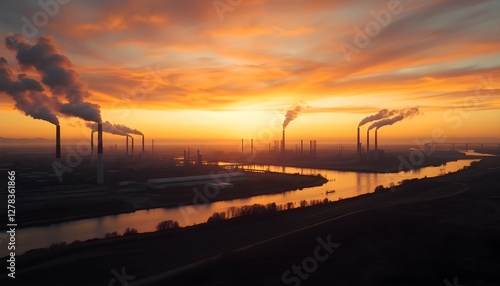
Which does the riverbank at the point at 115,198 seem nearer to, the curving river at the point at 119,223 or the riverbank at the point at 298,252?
the curving river at the point at 119,223

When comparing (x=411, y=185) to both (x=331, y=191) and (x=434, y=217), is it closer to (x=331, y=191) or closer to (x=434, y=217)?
(x=331, y=191)

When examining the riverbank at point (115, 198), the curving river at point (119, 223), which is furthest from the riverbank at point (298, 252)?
the riverbank at point (115, 198)

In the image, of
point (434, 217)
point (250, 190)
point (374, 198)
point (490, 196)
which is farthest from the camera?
point (250, 190)

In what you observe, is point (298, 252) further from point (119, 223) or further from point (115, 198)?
point (115, 198)

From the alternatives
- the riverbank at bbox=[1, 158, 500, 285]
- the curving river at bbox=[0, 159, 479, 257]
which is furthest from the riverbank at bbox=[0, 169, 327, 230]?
the riverbank at bbox=[1, 158, 500, 285]

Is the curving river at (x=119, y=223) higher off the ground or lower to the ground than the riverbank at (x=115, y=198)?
lower

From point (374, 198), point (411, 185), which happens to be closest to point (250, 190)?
point (374, 198)
